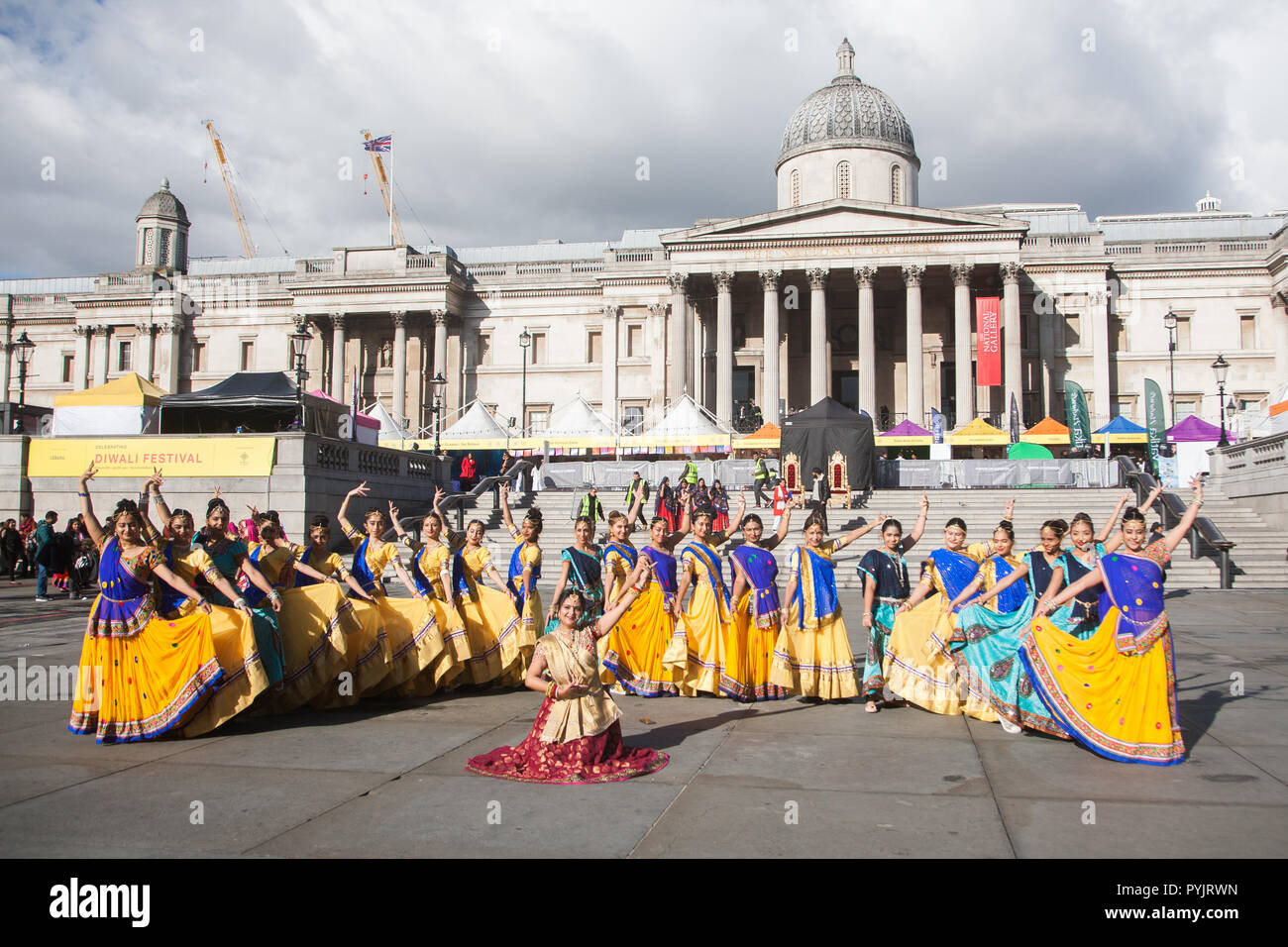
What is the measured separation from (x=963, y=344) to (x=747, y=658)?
41.1 metres

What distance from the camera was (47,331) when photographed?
67438 mm

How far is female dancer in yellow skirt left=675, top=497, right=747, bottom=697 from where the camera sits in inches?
361

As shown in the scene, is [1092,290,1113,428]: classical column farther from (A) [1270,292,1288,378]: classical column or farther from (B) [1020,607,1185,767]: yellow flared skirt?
(B) [1020,607,1185,767]: yellow flared skirt

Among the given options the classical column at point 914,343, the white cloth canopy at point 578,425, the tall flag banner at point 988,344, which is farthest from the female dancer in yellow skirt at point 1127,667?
the classical column at point 914,343

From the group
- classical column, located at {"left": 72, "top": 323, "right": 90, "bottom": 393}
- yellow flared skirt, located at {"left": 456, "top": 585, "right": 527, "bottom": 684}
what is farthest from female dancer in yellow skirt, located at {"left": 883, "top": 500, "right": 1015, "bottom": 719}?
classical column, located at {"left": 72, "top": 323, "right": 90, "bottom": 393}

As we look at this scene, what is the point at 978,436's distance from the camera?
40656 millimetres

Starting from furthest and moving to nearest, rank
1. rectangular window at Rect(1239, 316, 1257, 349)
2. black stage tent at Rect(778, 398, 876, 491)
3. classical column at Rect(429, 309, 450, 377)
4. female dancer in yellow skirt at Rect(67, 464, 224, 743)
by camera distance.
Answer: classical column at Rect(429, 309, 450, 377)
rectangular window at Rect(1239, 316, 1257, 349)
black stage tent at Rect(778, 398, 876, 491)
female dancer in yellow skirt at Rect(67, 464, 224, 743)

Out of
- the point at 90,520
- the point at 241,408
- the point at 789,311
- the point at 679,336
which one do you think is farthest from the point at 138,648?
the point at 789,311

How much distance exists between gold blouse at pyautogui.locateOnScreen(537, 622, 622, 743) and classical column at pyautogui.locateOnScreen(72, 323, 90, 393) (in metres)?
69.4

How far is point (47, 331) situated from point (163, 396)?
148 ft

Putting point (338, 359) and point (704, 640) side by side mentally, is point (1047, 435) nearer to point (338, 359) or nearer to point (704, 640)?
Answer: point (704, 640)

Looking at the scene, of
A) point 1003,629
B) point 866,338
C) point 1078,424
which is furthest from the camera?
point 866,338

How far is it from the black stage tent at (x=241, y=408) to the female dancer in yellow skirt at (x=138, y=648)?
23.3m

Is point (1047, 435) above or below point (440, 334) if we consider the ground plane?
below
